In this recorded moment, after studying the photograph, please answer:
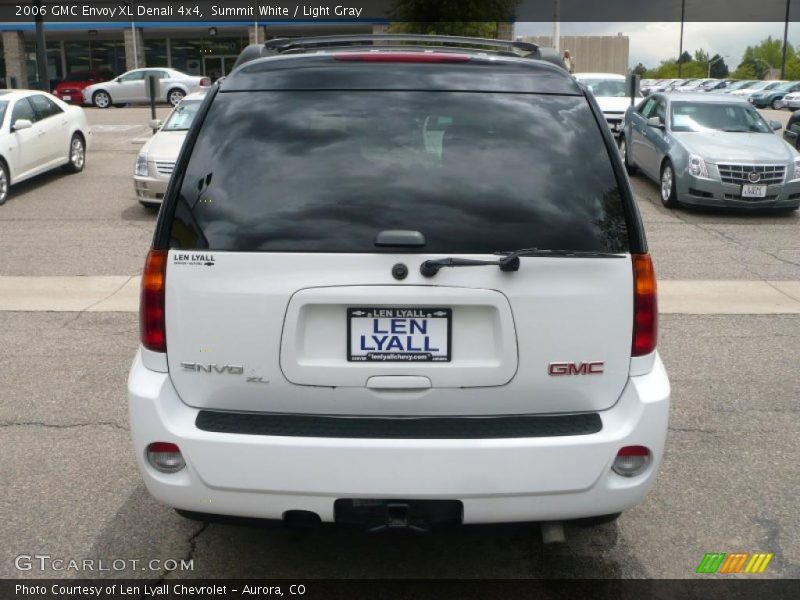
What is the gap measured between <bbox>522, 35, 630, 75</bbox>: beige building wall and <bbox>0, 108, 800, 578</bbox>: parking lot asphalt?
56548 mm

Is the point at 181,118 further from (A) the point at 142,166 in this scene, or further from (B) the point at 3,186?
(B) the point at 3,186

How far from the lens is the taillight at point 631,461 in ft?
10.2

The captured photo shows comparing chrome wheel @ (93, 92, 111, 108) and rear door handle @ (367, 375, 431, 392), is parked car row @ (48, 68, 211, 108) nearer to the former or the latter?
chrome wheel @ (93, 92, 111, 108)

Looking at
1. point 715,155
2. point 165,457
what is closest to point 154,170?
point 715,155

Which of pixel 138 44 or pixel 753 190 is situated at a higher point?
pixel 753 190

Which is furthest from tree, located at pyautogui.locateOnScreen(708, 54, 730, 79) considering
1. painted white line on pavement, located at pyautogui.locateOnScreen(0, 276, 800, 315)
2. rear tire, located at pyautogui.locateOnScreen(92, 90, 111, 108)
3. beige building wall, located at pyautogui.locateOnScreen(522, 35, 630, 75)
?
painted white line on pavement, located at pyautogui.locateOnScreen(0, 276, 800, 315)

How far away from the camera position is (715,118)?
14195mm

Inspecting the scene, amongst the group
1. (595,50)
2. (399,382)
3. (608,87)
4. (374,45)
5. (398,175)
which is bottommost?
(595,50)

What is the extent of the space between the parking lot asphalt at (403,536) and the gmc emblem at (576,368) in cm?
53

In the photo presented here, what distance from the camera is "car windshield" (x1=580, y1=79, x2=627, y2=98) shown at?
22.1 m

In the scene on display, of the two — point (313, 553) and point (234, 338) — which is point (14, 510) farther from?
point (234, 338)

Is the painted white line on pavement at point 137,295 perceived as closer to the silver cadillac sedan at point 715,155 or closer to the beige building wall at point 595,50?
the silver cadillac sedan at point 715,155

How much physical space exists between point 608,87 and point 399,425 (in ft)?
68.0

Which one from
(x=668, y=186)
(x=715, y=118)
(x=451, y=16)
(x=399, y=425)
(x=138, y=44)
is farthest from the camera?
(x=138, y=44)
